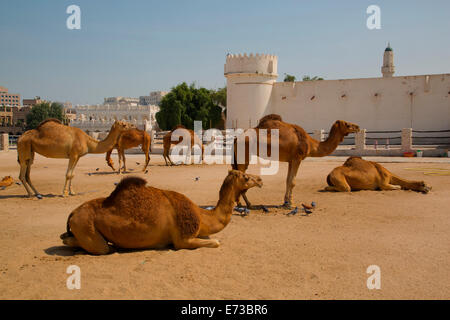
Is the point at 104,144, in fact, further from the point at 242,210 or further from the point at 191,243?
the point at 191,243

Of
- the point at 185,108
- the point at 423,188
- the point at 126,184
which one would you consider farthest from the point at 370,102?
the point at 126,184

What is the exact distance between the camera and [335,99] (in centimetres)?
3975

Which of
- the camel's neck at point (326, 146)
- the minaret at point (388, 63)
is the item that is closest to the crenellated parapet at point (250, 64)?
the minaret at point (388, 63)

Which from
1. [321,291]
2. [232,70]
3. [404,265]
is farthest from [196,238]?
[232,70]

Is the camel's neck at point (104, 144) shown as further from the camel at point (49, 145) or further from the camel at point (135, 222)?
the camel at point (135, 222)

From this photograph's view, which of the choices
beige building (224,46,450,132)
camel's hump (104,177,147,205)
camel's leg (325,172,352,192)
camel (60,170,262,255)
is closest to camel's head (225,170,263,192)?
camel (60,170,262,255)

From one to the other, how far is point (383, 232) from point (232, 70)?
1393 inches

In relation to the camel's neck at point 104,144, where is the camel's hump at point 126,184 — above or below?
below

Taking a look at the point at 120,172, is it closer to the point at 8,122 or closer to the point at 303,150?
the point at 303,150

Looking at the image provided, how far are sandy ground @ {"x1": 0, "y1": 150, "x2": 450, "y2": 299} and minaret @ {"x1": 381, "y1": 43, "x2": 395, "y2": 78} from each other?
40251mm

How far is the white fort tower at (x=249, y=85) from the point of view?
1587 inches

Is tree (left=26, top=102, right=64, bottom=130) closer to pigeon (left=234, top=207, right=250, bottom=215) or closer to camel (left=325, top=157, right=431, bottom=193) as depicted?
camel (left=325, top=157, right=431, bottom=193)

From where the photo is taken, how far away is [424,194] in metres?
10.4

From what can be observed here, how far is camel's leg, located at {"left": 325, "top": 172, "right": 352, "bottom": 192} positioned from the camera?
1062 centimetres
